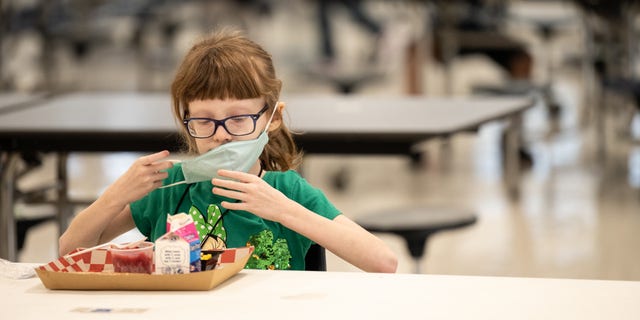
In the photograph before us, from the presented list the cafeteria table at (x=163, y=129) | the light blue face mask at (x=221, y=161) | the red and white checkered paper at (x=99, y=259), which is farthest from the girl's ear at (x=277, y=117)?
the cafeteria table at (x=163, y=129)

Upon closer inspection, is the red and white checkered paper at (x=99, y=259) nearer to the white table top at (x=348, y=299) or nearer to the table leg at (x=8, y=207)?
the white table top at (x=348, y=299)

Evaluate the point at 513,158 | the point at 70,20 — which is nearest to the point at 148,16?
the point at 70,20

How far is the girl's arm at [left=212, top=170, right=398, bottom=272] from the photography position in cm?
171

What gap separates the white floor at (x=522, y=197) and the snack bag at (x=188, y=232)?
570 millimetres

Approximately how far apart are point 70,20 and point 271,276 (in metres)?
8.45

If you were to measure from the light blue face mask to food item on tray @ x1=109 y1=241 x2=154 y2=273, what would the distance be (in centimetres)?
22

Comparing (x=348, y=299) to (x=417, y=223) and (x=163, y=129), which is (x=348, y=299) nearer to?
(x=417, y=223)

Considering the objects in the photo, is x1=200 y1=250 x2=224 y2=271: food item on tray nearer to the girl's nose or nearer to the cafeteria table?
the girl's nose

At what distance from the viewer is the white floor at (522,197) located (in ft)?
14.6

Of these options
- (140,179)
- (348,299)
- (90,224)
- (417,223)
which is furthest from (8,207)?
(348,299)

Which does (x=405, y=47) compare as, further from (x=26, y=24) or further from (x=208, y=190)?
(x=208, y=190)

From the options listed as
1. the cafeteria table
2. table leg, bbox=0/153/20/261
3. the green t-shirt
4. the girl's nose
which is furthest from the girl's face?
table leg, bbox=0/153/20/261

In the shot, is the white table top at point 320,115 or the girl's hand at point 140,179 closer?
the girl's hand at point 140,179

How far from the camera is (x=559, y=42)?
1138 cm
